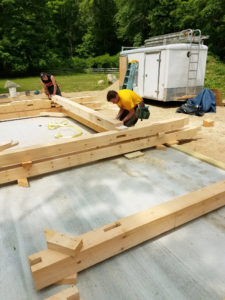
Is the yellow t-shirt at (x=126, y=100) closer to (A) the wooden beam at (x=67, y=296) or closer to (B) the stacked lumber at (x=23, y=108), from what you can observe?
(B) the stacked lumber at (x=23, y=108)

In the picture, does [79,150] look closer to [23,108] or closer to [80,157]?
[80,157]

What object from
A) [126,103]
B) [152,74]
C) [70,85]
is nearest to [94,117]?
[126,103]

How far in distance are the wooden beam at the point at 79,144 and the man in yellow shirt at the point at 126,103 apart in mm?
1001

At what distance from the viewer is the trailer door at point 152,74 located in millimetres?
10203

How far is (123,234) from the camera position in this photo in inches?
79.2

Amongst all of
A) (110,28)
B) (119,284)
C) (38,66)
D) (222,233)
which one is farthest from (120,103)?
(110,28)

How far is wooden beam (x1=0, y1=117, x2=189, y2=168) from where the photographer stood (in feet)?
10.7

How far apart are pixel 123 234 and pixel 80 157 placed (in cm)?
193

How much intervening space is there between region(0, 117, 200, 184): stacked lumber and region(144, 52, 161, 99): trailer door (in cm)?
619

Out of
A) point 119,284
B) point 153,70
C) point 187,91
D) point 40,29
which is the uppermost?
point 40,29

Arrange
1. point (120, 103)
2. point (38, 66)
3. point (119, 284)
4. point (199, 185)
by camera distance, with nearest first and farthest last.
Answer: point (119, 284), point (199, 185), point (120, 103), point (38, 66)

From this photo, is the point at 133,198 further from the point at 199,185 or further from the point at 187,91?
the point at 187,91

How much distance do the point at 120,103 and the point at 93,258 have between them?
3.65 m

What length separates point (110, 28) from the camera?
4262 centimetres
